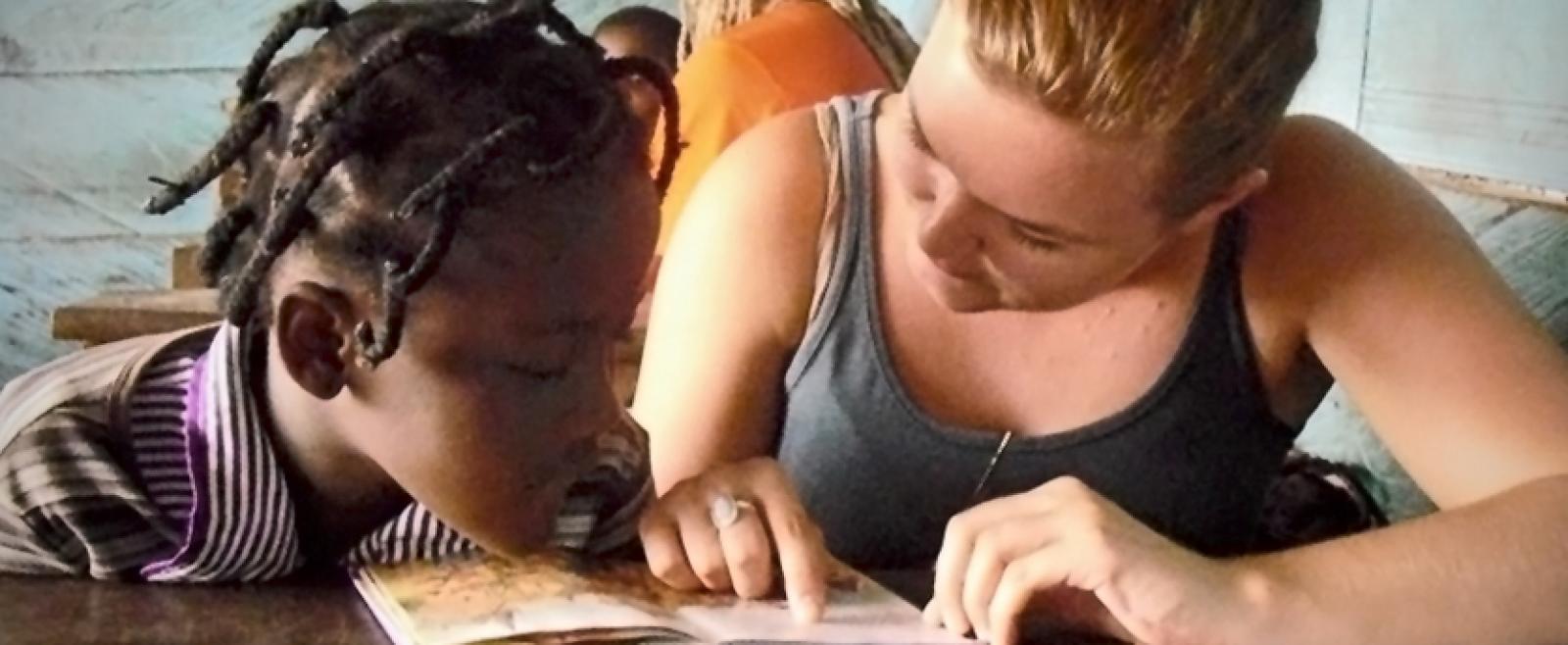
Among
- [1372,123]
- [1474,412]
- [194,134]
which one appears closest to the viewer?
[1474,412]

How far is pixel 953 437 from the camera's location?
106cm

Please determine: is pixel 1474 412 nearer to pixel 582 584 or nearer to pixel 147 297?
pixel 582 584

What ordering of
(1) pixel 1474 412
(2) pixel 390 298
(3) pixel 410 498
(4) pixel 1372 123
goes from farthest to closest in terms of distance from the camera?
1. (4) pixel 1372 123
2. (1) pixel 1474 412
3. (3) pixel 410 498
4. (2) pixel 390 298

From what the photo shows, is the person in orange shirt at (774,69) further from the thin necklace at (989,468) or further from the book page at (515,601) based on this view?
the book page at (515,601)

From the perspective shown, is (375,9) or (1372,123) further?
(1372,123)

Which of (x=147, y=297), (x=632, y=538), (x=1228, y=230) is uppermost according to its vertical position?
(x=1228, y=230)

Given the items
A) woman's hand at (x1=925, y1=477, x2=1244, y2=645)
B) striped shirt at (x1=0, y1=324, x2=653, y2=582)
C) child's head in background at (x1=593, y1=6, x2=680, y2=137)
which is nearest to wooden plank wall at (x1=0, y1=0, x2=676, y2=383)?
child's head in background at (x1=593, y1=6, x2=680, y2=137)

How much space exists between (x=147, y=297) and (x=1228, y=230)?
4.53 ft

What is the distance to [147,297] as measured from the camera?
2029 millimetres

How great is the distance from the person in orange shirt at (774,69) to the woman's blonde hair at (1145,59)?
86 cm

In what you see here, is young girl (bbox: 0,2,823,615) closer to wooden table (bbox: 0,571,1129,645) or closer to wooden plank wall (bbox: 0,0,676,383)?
wooden table (bbox: 0,571,1129,645)

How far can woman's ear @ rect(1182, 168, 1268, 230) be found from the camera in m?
0.96

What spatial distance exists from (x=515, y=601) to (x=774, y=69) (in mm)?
1094

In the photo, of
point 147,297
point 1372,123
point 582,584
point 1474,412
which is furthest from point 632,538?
point 147,297
